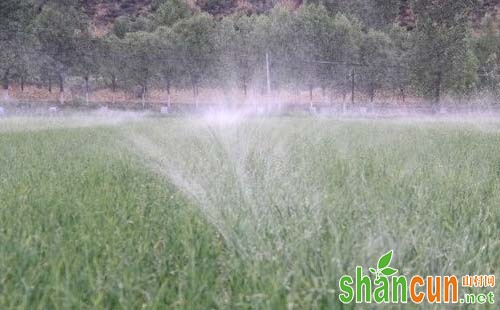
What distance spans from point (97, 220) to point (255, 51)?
39411mm

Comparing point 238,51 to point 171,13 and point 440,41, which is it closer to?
point 440,41

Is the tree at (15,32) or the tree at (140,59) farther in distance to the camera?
the tree at (140,59)

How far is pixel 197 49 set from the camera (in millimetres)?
39938

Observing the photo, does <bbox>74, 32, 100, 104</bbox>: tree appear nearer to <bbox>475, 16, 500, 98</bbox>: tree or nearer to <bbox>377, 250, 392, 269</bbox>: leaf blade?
<bbox>475, 16, 500, 98</bbox>: tree

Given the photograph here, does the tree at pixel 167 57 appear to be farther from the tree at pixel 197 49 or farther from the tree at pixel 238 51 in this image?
the tree at pixel 238 51

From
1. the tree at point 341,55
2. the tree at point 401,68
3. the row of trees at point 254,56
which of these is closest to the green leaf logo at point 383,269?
the row of trees at point 254,56

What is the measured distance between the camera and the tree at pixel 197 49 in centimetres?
3994

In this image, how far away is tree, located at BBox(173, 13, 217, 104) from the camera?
39938mm

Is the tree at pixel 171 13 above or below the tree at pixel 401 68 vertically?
above

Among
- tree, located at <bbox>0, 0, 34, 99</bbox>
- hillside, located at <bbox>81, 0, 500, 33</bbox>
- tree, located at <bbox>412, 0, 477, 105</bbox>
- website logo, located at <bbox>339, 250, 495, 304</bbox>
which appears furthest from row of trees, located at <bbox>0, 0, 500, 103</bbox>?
hillside, located at <bbox>81, 0, 500, 33</bbox>

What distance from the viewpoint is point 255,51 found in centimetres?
4044

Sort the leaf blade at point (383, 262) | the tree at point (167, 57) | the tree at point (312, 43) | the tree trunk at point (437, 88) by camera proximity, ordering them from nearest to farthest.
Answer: the leaf blade at point (383, 262), the tree trunk at point (437, 88), the tree at point (312, 43), the tree at point (167, 57)

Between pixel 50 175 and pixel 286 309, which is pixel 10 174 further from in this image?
pixel 286 309

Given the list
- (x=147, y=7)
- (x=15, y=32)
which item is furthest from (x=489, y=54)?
(x=147, y=7)
